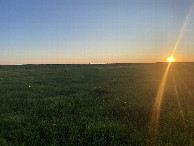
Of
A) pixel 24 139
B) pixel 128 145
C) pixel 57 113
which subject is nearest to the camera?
pixel 128 145

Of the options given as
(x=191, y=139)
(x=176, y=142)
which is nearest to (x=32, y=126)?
(x=176, y=142)

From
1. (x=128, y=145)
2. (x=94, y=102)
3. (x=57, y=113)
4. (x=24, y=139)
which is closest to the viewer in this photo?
(x=128, y=145)

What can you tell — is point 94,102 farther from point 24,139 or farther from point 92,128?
point 24,139

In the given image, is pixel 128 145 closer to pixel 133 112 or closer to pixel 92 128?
pixel 92 128

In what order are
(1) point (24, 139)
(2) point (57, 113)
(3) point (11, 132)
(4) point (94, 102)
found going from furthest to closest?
(4) point (94, 102) < (2) point (57, 113) < (3) point (11, 132) < (1) point (24, 139)

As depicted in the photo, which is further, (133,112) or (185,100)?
(185,100)

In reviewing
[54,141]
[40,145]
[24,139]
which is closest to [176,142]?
[54,141]

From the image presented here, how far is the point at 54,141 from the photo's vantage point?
5.55 metres

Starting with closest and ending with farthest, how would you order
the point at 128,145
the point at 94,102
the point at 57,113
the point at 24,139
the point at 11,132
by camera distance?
the point at 128,145 → the point at 24,139 → the point at 11,132 → the point at 57,113 → the point at 94,102

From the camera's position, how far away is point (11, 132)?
650 centimetres

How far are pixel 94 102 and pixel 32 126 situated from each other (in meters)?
4.09

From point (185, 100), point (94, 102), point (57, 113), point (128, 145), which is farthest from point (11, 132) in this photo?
point (185, 100)

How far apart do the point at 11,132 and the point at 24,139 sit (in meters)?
0.80

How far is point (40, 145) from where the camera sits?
5.59 metres
